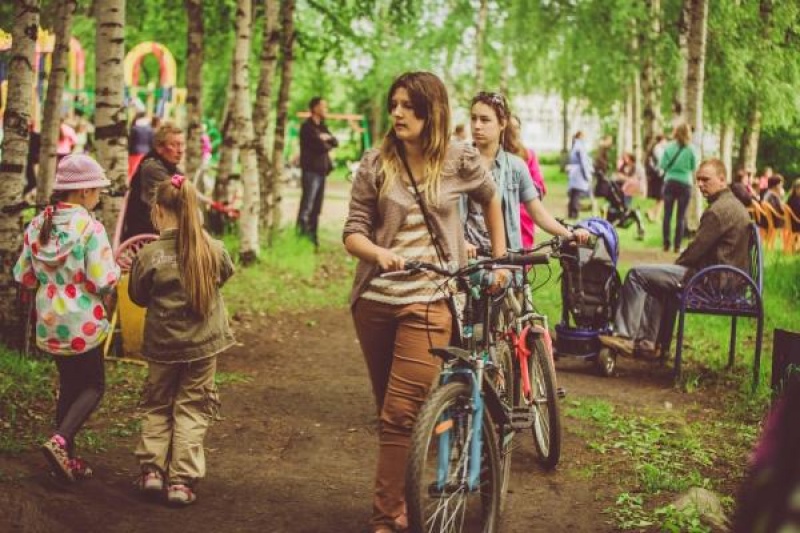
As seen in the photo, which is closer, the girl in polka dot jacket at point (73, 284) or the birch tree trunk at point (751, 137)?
the girl in polka dot jacket at point (73, 284)

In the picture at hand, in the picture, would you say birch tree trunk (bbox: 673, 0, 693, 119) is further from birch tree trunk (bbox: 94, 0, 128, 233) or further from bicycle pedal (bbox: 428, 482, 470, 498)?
bicycle pedal (bbox: 428, 482, 470, 498)

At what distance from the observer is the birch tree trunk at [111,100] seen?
30.5ft

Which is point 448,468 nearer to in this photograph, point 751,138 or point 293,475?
point 293,475

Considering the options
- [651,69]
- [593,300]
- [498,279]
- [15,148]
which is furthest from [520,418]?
[651,69]

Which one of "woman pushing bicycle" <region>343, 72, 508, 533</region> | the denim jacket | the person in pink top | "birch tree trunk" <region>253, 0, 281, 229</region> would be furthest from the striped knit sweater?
"birch tree trunk" <region>253, 0, 281, 229</region>

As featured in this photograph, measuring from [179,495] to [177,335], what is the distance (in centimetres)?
79

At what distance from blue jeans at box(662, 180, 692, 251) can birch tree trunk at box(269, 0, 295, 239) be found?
6.57 metres

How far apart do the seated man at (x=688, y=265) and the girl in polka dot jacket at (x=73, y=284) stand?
4579 mm

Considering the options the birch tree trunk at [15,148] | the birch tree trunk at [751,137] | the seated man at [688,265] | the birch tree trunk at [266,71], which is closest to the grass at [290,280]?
the birch tree trunk at [266,71]

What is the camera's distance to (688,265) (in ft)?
29.4

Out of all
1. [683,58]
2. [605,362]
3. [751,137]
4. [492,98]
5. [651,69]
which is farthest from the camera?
[751,137]

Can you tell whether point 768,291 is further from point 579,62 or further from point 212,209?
point 579,62

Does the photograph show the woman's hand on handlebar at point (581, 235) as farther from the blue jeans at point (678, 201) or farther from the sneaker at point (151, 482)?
the blue jeans at point (678, 201)

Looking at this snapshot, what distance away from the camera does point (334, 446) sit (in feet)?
22.7
